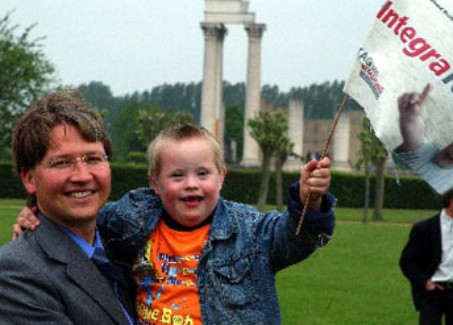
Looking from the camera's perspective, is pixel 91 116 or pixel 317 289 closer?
pixel 91 116

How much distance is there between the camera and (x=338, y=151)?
57875 mm

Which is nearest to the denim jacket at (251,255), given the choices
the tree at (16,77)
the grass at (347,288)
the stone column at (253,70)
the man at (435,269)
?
the man at (435,269)

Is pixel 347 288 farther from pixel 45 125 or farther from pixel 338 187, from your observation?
pixel 338 187

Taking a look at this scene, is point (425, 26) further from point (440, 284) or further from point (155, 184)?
point (440, 284)

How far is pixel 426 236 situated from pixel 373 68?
3738 mm

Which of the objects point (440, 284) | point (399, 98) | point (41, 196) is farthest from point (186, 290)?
point (440, 284)

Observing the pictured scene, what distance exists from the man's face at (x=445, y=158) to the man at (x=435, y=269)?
3363 millimetres

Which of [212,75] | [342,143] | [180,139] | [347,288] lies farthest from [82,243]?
[342,143]

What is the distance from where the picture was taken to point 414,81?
2.85 metres

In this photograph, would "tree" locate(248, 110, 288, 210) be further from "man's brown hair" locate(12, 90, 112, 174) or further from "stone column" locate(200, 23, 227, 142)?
"man's brown hair" locate(12, 90, 112, 174)

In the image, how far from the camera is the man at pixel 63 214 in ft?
7.63

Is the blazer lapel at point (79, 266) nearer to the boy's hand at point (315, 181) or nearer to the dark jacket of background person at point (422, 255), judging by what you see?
the boy's hand at point (315, 181)

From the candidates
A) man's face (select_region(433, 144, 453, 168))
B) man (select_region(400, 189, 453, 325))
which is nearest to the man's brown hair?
man's face (select_region(433, 144, 453, 168))

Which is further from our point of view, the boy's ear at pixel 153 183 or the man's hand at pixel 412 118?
the boy's ear at pixel 153 183
